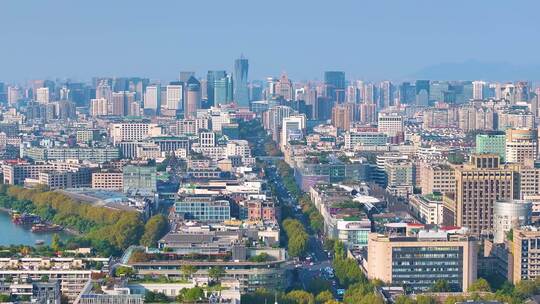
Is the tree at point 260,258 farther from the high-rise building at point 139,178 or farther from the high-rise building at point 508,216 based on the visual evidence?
the high-rise building at point 139,178

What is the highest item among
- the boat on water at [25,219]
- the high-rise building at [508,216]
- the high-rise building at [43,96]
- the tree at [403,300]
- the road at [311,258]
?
the high-rise building at [43,96]

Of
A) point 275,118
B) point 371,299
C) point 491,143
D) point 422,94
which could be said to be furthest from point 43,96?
point 371,299

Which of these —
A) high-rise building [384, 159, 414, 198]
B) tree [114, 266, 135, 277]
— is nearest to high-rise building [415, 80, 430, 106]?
high-rise building [384, 159, 414, 198]

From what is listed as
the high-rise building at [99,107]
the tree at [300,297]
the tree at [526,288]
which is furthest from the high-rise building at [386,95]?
the tree at [300,297]

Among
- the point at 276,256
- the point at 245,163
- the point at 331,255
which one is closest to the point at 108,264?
the point at 276,256

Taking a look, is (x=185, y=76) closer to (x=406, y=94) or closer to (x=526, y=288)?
(x=406, y=94)
